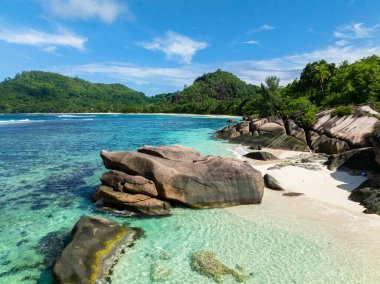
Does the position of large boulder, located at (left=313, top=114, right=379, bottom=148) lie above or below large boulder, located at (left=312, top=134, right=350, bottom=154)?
above

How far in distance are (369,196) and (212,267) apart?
9.75 meters

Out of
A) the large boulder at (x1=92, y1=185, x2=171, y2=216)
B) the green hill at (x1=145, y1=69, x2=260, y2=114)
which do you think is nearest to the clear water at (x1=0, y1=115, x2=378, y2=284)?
the large boulder at (x1=92, y1=185, x2=171, y2=216)

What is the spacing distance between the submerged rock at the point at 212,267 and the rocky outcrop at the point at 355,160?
1460 cm

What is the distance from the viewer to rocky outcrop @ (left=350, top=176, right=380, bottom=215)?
1319 cm

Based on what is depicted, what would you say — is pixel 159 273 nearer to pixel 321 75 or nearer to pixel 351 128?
pixel 351 128

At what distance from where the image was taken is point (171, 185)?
47.3 ft

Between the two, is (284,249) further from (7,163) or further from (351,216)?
(7,163)

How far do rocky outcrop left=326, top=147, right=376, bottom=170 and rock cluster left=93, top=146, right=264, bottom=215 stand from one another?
9.10 metres

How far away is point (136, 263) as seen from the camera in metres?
9.80

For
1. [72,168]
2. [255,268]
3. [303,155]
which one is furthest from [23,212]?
[303,155]

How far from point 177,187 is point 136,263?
5.18m

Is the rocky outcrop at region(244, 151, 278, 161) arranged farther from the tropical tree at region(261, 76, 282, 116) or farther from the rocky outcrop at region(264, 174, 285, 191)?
the tropical tree at region(261, 76, 282, 116)

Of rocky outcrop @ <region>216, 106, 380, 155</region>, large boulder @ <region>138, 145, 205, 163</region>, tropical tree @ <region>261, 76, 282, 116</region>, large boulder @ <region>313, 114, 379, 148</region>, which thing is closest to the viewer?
large boulder @ <region>138, 145, 205, 163</region>

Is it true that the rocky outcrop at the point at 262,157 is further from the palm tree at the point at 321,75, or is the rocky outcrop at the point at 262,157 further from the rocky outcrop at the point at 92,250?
the palm tree at the point at 321,75
